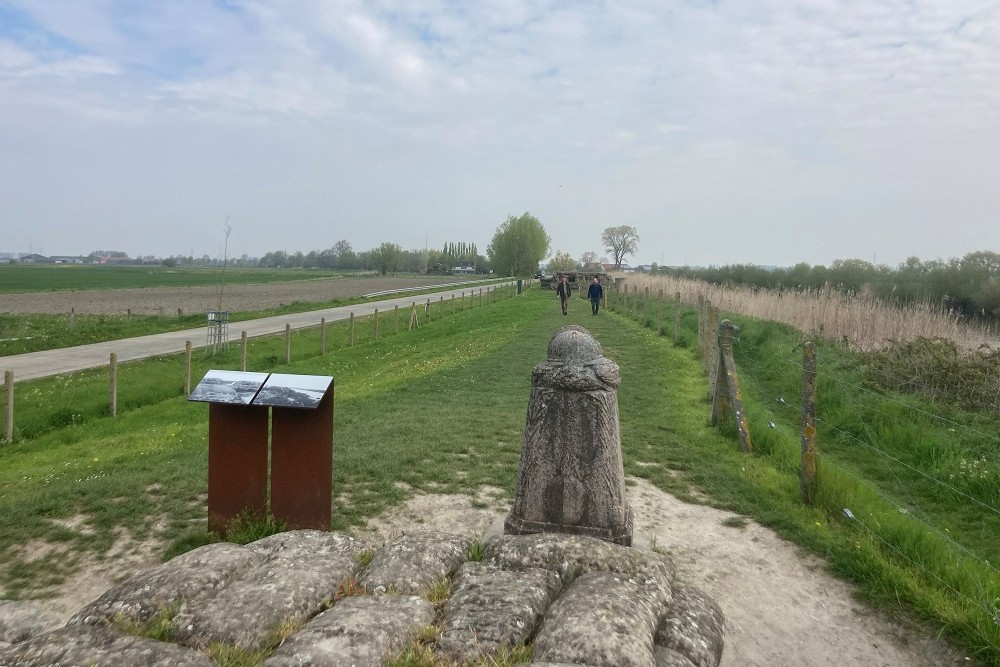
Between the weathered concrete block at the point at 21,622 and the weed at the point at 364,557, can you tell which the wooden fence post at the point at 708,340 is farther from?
the weathered concrete block at the point at 21,622

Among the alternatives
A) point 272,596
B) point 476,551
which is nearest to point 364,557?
point 476,551

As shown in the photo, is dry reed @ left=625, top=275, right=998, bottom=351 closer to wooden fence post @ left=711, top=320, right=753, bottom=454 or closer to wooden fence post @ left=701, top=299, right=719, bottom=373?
wooden fence post @ left=701, top=299, right=719, bottom=373

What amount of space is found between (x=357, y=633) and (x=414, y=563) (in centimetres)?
94

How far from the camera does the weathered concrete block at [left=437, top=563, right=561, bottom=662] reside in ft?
10.3

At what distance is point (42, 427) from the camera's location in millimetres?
11484

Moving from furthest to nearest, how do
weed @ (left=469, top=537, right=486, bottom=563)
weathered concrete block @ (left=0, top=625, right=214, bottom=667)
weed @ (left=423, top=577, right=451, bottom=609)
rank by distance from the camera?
1. weed @ (left=469, top=537, right=486, bottom=563)
2. weed @ (left=423, top=577, right=451, bottom=609)
3. weathered concrete block @ (left=0, top=625, right=214, bottom=667)

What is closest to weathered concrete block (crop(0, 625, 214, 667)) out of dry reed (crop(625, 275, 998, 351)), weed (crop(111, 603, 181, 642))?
weed (crop(111, 603, 181, 642))

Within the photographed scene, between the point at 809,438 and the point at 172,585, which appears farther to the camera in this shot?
the point at 809,438

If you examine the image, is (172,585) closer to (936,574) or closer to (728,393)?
(936,574)

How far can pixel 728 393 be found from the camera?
956 cm

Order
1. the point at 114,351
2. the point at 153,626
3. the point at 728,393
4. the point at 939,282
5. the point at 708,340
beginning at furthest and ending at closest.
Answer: the point at 939,282
the point at 114,351
the point at 708,340
the point at 728,393
the point at 153,626

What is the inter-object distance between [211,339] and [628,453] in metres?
15.6

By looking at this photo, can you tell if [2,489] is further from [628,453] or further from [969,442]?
[969,442]

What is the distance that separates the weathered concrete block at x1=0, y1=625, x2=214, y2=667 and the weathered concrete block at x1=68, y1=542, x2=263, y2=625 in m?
0.21
